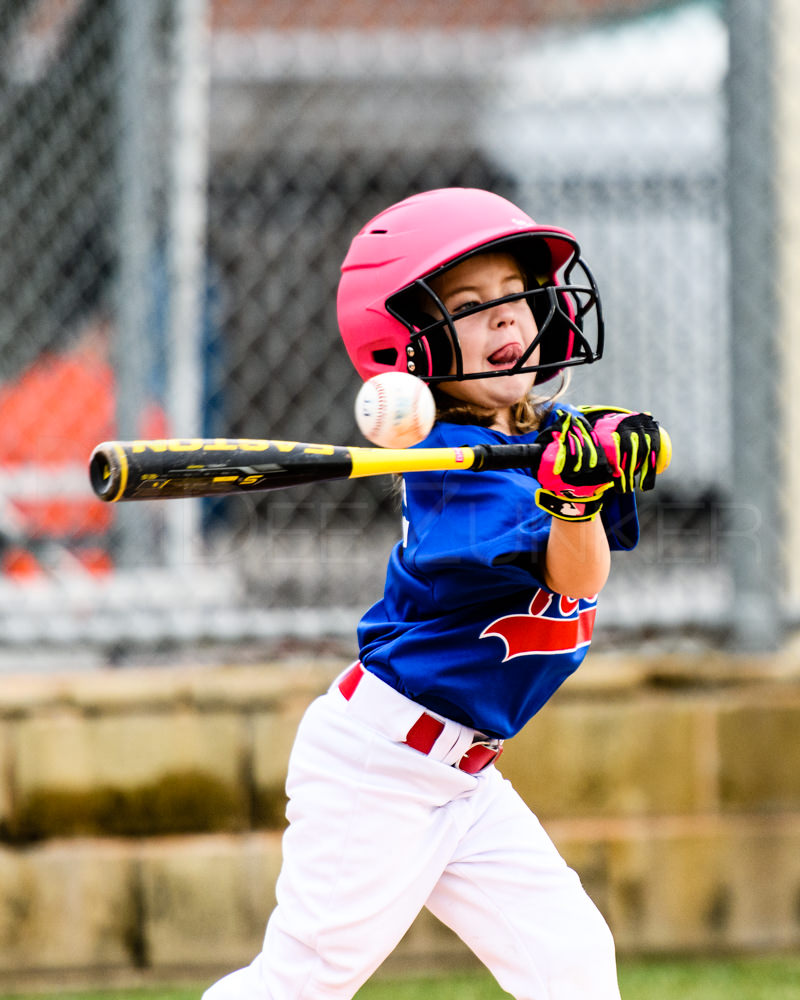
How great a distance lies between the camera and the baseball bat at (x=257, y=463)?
4.69ft

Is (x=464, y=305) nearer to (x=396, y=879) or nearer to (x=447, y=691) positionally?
(x=447, y=691)

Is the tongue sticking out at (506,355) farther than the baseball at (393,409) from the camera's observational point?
Yes

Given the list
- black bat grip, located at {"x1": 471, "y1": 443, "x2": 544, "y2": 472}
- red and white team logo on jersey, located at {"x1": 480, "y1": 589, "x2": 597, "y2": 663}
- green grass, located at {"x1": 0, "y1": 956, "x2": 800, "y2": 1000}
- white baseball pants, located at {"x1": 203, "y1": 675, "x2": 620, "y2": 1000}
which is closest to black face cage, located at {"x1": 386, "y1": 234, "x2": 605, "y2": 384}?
black bat grip, located at {"x1": 471, "y1": 443, "x2": 544, "y2": 472}

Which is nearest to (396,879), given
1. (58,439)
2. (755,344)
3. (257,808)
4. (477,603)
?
(477,603)

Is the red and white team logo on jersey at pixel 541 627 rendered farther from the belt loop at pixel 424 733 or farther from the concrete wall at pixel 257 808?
the concrete wall at pixel 257 808

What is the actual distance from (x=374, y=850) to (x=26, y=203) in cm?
226

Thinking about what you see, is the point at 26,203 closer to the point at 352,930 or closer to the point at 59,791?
the point at 59,791

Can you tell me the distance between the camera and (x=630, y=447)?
4.94ft

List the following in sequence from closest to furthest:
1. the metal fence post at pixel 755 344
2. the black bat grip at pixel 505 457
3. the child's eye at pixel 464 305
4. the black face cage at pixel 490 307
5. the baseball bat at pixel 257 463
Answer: the baseball bat at pixel 257 463 < the black bat grip at pixel 505 457 < the black face cage at pixel 490 307 < the child's eye at pixel 464 305 < the metal fence post at pixel 755 344

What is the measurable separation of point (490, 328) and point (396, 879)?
2.65 ft

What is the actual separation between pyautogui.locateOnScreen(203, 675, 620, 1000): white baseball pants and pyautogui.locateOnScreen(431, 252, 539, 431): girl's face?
1.52ft

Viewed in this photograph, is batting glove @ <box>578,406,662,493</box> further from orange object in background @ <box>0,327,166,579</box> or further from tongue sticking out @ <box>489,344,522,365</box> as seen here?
orange object in background @ <box>0,327,166,579</box>

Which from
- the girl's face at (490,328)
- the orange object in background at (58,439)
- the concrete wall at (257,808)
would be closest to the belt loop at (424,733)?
the girl's face at (490,328)

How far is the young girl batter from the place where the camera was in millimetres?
1748
